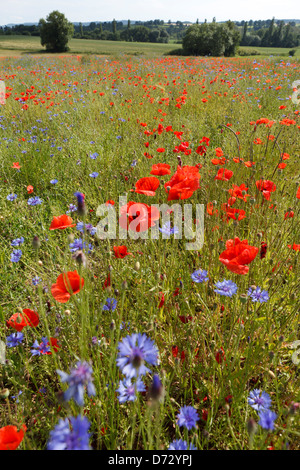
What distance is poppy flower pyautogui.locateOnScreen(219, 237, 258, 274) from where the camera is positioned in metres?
1.14

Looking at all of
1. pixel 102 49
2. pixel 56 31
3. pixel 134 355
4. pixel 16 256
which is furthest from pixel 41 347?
pixel 56 31

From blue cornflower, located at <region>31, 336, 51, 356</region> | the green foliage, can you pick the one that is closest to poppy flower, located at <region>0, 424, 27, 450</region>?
blue cornflower, located at <region>31, 336, 51, 356</region>

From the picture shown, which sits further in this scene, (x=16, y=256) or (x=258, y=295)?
(x=16, y=256)

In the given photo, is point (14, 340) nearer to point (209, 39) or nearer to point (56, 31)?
point (209, 39)

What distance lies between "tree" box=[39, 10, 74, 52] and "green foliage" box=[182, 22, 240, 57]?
1644 centimetres

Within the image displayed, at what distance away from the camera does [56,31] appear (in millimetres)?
36469

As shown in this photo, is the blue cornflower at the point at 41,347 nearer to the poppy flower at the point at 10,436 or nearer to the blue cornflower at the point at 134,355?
the poppy flower at the point at 10,436

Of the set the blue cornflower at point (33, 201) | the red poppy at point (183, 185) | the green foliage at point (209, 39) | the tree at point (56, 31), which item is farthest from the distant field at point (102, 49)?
the red poppy at point (183, 185)

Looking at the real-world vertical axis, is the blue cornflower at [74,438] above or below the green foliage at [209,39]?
below

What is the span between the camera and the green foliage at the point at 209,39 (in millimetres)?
27812

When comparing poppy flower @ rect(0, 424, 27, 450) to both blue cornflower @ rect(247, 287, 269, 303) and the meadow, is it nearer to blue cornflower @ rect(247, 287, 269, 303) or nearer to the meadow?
the meadow

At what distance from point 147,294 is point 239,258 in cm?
74

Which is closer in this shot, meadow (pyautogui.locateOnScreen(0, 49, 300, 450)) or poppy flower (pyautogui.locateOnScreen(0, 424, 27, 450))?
poppy flower (pyautogui.locateOnScreen(0, 424, 27, 450))
